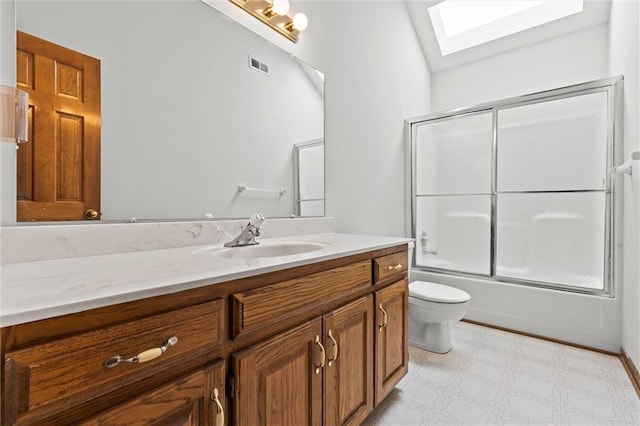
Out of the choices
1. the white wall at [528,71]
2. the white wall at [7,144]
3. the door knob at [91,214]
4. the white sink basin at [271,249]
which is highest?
the white wall at [528,71]

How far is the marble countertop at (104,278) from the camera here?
1.55ft

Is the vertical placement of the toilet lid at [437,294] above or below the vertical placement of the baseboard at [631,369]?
above

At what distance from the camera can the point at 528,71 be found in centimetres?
281

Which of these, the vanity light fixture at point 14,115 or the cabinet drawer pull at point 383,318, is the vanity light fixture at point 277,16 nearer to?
the vanity light fixture at point 14,115

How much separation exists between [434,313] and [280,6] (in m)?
2.00

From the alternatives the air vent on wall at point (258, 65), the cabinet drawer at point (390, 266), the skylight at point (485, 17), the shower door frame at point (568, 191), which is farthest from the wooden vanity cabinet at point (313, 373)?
the skylight at point (485, 17)

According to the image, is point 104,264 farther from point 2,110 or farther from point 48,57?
point 48,57

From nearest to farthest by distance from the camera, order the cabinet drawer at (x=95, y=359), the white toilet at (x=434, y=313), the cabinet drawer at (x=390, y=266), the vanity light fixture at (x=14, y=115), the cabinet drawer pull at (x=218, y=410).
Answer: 1. the cabinet drawer at (x=95, y=359)
2. the cabinet drawer pull at (x=218, y=410)
3. the vanity light fixture at (x=14, y=115)
4. the cabinet drawer at (x=390, y=266)
5. the white toilet at (x=434, y=313)

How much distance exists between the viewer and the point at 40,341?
1.50ft

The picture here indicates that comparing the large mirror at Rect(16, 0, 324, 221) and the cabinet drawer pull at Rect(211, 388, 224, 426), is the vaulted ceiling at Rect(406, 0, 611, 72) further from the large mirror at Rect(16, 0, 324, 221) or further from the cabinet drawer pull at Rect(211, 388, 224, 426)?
the cabinet drawer pull at Rect(211, 388, 224, 426)

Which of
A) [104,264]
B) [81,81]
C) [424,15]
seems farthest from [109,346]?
[424,15]

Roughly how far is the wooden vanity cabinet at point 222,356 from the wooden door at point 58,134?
0.61 metres

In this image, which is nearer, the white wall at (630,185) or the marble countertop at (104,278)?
the marble countertop at (104,278)

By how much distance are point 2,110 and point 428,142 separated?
116 inches
